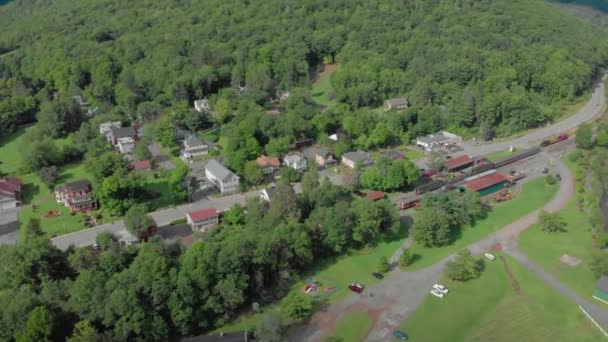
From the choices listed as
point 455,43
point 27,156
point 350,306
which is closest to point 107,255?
point 350,306

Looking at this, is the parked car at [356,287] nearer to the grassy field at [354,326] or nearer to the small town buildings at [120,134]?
the grassy field at [354,326]

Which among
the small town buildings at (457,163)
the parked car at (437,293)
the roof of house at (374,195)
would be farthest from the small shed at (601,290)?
the small town buildings at (457,163)

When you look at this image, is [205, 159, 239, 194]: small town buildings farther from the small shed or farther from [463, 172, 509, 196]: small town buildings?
the small shed

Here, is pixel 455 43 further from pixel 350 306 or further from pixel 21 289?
pixel 21 289

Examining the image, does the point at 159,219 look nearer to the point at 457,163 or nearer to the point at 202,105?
the point at 457,163

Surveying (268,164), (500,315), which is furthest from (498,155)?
(500,315)

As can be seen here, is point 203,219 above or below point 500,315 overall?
above
